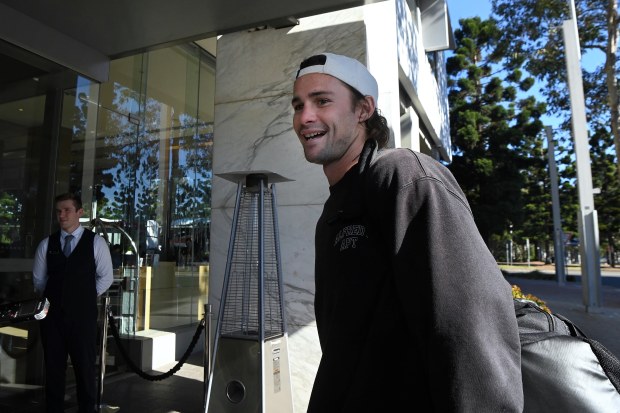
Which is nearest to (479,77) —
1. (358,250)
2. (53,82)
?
(53,82)

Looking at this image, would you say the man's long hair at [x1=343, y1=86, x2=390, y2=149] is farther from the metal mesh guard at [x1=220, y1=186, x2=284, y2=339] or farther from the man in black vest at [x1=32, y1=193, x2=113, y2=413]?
the man in black vest at [x1=32, y1=193, x2=113, y2=413]

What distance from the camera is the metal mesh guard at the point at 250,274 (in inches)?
179

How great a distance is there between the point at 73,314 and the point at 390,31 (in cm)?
461

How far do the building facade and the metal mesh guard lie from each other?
0.51ft

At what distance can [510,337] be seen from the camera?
0.89 metres

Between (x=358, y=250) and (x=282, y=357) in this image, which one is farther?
(x=282, y=357)

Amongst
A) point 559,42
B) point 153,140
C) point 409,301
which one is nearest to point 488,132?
Answer: point 559,42

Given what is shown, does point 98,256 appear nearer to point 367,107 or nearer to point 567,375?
point 367,107

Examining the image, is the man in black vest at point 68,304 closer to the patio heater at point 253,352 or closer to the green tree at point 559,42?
the patio heater at point 253,352

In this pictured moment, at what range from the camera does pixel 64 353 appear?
4246mm

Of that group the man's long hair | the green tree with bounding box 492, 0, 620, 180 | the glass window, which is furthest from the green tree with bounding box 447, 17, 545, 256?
the man's long hair

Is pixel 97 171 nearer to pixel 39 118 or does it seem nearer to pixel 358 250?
pixel 39 118

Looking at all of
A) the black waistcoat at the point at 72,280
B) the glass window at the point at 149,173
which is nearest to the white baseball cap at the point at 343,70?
the black waistcoat at the point at 72,280

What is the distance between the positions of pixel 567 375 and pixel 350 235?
0.53 metres
